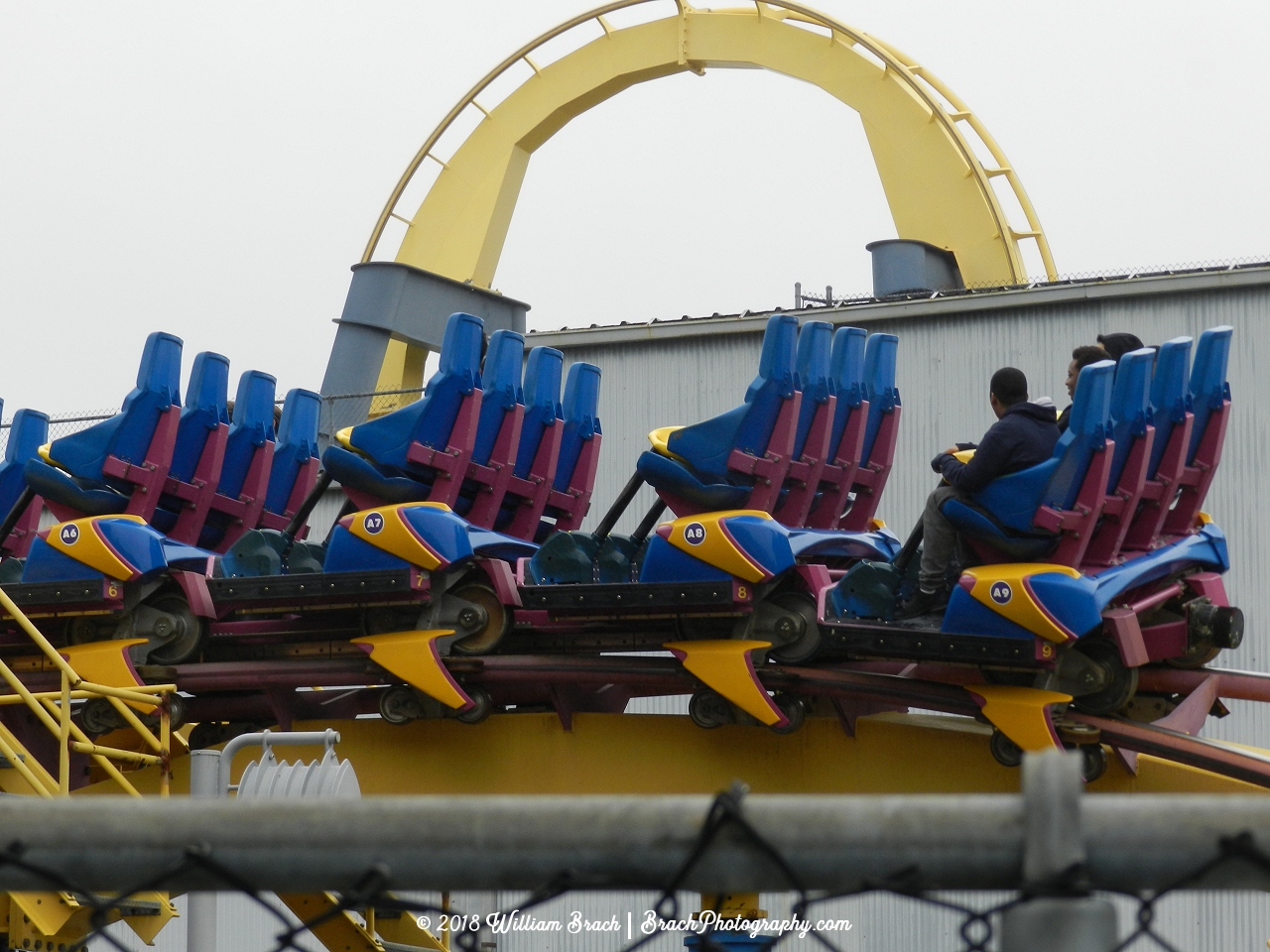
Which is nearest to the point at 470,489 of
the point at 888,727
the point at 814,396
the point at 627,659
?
the point at 627,659

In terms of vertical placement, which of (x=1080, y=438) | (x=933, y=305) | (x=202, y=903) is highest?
(x=933, y=305)

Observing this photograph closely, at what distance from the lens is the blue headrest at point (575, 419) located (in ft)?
25.9

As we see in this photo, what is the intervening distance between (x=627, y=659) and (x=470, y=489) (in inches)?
41.2

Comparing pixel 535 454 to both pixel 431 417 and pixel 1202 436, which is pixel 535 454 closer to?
pixel 431 417

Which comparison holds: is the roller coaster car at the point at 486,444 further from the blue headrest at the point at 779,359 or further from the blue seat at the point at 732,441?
the blue headrest at the point at 779,359

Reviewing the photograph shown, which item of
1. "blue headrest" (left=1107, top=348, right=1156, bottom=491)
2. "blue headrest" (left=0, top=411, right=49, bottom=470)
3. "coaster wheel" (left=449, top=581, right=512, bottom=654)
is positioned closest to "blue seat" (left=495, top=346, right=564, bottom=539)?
"coaster wheel" (left=449, top=581, right=512, bottom=654)

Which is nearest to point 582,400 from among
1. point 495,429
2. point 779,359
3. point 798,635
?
point 495,429

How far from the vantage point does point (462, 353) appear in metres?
7.20

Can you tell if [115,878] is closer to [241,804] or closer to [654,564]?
[241,804]

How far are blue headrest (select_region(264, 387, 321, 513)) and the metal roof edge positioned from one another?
250 centimetres

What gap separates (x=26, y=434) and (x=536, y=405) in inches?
116

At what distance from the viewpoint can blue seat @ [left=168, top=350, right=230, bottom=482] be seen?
7.93m

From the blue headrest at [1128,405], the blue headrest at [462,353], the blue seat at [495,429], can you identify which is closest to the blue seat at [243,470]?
the blue seat at [495,429]

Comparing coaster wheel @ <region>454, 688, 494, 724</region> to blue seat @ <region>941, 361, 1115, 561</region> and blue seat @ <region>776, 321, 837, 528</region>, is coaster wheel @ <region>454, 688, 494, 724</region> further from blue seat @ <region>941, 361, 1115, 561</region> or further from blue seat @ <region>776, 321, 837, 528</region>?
blue seat @ <region>941, 361, 1115, 561</region>
